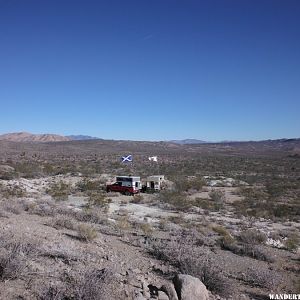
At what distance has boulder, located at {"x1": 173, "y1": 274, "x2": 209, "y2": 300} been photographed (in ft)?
27.0

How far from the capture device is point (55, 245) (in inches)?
435

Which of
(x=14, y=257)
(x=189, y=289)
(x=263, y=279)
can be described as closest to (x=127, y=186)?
(x=263, y=279)

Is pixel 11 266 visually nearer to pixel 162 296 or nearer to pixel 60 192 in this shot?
pixel 162 296

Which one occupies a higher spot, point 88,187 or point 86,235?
point 86,235

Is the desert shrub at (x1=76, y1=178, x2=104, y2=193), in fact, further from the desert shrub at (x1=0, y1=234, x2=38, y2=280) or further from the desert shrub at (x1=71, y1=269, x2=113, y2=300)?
the desert shrub at (x1=71, y1=269, x2=113, y2=300)

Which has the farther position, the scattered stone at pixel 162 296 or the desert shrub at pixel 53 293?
the scattered stone at pixel 162 296

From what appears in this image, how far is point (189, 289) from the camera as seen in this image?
8.32 meters

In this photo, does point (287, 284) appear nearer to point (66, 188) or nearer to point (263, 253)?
point (263, 253)

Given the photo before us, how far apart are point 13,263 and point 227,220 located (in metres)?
19.4

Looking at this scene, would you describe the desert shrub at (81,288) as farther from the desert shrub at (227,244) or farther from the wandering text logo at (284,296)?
the desert shrub at (227,244)

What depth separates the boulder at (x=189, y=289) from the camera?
8219 millimetres

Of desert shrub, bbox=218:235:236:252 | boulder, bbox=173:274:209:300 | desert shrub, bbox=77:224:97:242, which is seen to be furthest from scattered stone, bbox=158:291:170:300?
desert shrub, bbox=218:235:236:252

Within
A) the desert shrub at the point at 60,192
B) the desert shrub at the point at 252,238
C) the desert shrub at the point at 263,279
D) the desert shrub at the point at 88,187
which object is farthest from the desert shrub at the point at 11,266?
the desert shrub at the point at 88,187

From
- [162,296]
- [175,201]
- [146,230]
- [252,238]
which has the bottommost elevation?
[175,201]
